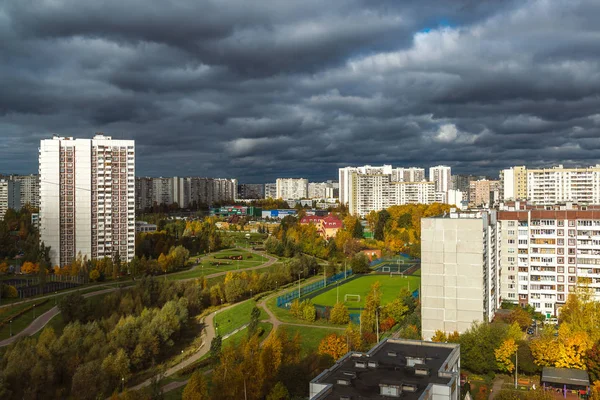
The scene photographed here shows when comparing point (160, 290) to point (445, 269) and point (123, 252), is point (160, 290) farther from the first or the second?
point (445, 269)

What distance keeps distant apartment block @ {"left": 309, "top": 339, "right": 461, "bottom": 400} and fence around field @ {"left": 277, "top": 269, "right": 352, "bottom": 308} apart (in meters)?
18.3

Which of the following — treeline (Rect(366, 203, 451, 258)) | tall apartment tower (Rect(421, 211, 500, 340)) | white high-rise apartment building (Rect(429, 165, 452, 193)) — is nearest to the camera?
tall apartment tower (Rect(421, 211, 500, 340))

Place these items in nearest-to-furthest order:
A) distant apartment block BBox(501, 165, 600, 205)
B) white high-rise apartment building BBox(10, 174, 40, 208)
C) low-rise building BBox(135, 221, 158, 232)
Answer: distant apartment block BBox(501, 165, 600, 205) → low-rise building BBox(135, 221, 158, 232) → white high-rise apartment building BBox(10, 174, 40, 208)

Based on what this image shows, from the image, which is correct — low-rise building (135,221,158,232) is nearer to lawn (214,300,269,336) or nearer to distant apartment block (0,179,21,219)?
distant apartment block (0,179,21,219)

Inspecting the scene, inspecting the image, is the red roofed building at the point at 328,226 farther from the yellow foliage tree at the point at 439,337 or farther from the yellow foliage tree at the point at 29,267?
the yellow foliage tree at the point at 439,337

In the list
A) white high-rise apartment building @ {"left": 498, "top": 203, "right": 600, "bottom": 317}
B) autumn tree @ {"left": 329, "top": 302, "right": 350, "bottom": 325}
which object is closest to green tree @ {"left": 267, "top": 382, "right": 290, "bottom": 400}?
→ autumn tree @ {"left": 329, "top": 302, "right": 350, "bottom": 325}

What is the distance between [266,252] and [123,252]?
1712 centimetres

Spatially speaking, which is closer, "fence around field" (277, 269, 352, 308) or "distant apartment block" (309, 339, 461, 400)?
"distant apartment block" (309, 339, 461, 400)

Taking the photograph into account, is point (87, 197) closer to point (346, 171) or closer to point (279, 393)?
point (279, 393)

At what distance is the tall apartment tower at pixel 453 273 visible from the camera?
2306cm

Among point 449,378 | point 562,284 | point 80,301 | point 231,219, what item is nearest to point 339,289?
point 562,284

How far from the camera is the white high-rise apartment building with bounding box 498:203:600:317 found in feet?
92.8

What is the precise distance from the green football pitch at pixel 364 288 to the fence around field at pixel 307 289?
1.03 m

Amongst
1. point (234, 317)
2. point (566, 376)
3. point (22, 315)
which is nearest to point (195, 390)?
point (566, 376)
